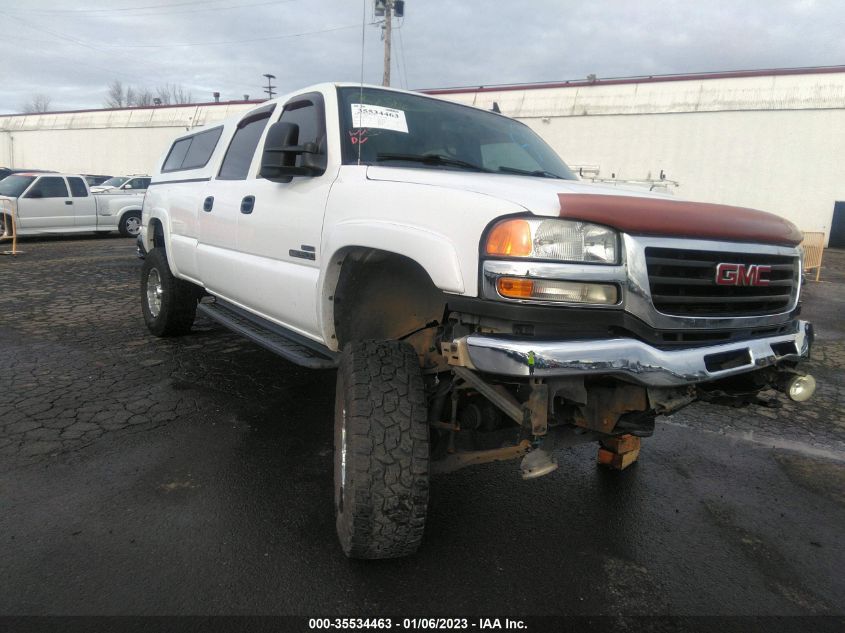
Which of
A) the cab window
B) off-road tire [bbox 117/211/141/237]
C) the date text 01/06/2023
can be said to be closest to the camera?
the date text 01/06/2023

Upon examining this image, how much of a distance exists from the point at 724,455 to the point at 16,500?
4002 mm

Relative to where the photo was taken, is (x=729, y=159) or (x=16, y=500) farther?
(x=729, y=159)

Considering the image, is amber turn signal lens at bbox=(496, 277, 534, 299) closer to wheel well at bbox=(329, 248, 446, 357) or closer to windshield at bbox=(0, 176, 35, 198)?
wheel well at bbox=(329, 248, 446, 357)

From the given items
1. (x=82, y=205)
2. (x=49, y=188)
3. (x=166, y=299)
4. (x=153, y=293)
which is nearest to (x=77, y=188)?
(x=82, y=205)

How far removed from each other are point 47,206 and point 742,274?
16.0 meters

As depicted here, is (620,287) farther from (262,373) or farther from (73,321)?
(73,321)

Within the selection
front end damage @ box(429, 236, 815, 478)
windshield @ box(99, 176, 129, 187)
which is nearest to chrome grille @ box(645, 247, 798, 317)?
front end damage @ box(429, 236, 815, 478)

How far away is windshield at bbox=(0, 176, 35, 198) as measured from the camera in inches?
546

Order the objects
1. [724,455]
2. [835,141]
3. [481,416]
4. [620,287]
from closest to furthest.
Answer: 1. [620,287]
2. [481,416]
3. [724,455]
4. [835,141]

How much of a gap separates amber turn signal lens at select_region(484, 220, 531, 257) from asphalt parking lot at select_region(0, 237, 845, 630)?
4.42 feet

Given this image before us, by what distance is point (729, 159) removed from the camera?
2155 centimetres

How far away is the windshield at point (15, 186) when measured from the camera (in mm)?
13875

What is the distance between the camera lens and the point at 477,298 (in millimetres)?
2068

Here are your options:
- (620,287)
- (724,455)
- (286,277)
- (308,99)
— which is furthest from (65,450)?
(724,455)
